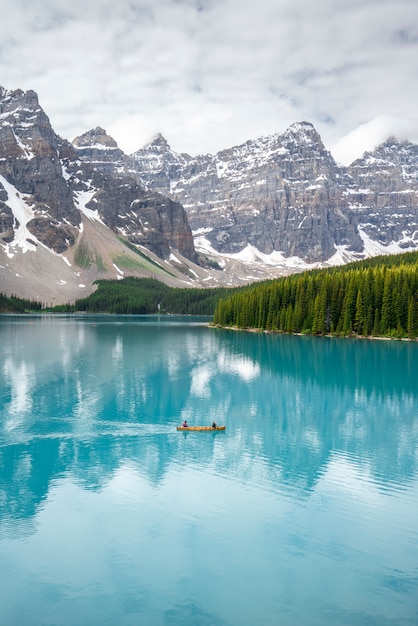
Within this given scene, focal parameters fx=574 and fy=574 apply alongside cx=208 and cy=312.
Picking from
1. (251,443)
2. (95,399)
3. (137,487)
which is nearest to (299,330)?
(95,399)

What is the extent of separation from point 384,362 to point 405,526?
65.0m

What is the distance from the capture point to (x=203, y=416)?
51.3 metres

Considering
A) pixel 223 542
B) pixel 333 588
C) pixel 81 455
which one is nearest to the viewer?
pixel 333 588

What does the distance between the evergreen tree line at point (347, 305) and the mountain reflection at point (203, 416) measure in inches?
1052

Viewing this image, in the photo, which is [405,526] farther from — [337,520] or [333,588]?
[333,588]

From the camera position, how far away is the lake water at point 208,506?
2025 cm

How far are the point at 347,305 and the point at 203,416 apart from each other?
8689 cm

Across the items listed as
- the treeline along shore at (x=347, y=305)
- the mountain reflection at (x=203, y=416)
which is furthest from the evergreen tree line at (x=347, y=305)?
the mountain reflection at (x=203, y=416)

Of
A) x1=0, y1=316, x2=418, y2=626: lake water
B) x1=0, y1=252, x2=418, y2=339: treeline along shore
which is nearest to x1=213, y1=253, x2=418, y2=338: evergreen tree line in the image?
x1=0, y1=252, x2=418, y2=339: treeline along shore

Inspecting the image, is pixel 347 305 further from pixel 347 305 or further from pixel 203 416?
pixel 203 416

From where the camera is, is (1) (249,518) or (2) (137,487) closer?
(1) (249,518)

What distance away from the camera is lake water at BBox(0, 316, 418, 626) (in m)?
20.2

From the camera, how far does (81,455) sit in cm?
3872

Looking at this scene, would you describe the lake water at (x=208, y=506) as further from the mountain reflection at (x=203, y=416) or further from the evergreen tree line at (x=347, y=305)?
the evergreen tree line at (x=347, y=305)
